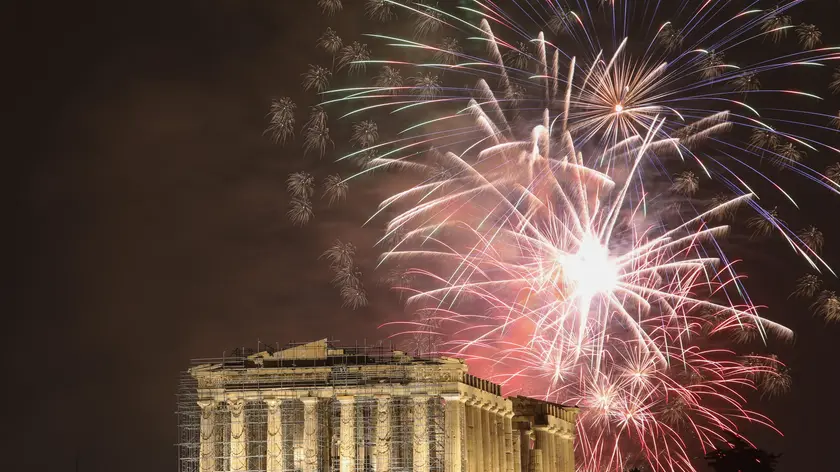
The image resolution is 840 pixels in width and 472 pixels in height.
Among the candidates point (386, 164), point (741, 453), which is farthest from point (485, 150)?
point (741, 453)

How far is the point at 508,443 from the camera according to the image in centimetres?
9856

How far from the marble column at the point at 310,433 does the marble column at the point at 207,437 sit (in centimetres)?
509

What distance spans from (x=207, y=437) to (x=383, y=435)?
9.85 m

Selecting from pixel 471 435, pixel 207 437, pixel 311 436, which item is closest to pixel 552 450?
pixel 471 435

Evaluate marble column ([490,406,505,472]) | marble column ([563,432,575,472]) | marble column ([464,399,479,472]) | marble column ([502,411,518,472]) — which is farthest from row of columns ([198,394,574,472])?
marble column ([563,432,575,472])

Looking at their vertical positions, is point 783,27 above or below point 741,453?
above

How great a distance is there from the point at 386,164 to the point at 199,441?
18.9 m

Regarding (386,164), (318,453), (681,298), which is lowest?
(318,453)

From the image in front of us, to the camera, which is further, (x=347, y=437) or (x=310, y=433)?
(x=310, y=433)

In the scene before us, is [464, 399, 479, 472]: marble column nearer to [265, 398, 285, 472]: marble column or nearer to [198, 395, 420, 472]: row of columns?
[198, 395, 420, 472]: row of columns

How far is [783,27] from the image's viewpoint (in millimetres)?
76625

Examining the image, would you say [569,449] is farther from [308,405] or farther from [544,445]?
[308,405]

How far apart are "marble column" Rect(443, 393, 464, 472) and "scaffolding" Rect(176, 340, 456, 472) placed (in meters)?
0.32

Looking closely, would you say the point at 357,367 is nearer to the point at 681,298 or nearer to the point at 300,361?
the point at 300,361
